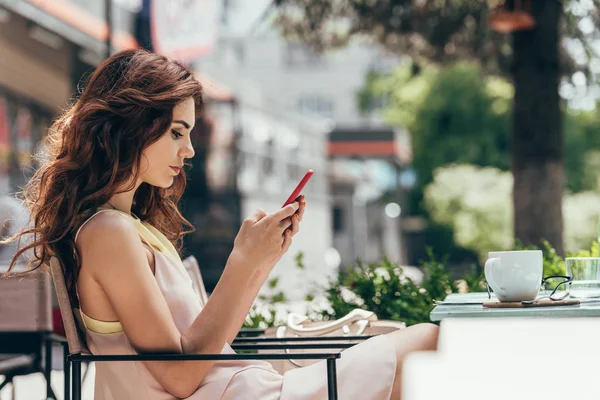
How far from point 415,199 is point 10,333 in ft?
133

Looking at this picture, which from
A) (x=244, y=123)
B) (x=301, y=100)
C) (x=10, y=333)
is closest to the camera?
(x=10, y=333)

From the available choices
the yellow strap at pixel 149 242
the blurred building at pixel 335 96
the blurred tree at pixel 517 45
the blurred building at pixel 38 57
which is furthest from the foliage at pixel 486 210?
the yellow strap at pixel 149 242

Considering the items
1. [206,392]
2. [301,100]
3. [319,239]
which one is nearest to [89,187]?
[206,392]

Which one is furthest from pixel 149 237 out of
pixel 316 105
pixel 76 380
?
pixel 316 105

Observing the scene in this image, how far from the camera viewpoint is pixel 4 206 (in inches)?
331

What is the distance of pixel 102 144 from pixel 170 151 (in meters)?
0.18

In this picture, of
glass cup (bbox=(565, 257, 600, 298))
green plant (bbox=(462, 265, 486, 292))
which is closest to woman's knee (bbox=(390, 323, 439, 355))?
glass cup (bbox=(565, 257, 600, 298))

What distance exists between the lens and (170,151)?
9.01 ft

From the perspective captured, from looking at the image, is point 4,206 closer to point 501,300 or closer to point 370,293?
point 370,293

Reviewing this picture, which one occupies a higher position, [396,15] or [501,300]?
[396,15]

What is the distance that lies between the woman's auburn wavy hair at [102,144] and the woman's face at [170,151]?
21mm

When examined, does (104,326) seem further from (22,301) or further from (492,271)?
(22,301)

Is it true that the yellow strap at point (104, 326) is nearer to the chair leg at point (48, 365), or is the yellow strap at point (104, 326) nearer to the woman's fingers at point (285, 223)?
the woman's fingers at point (285, 223)

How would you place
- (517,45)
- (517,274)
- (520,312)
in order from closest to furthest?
(520,312) < (517,274) < (517,45)
